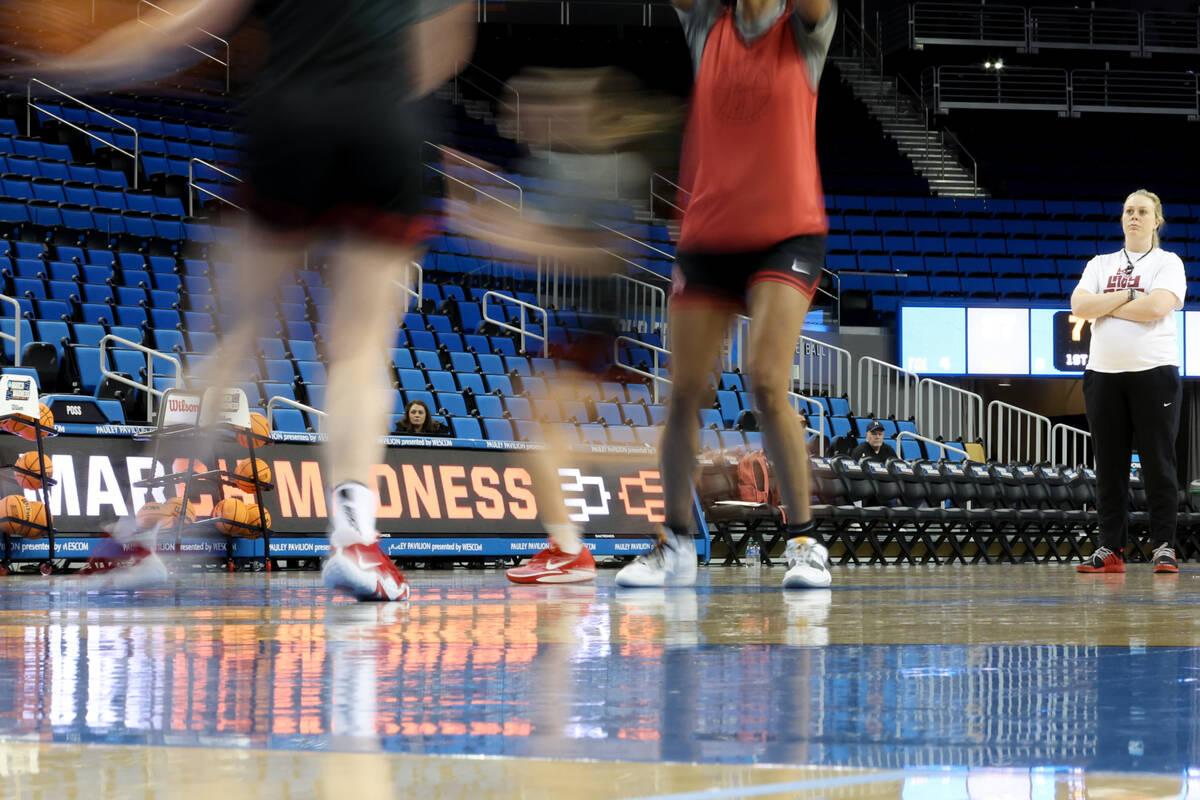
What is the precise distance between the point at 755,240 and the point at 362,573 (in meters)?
1.24

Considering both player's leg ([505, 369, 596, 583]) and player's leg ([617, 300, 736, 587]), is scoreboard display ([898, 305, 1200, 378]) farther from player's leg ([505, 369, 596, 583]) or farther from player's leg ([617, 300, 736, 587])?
player's leg ([617, 300, 736, 587])

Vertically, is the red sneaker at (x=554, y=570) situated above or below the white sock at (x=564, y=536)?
below

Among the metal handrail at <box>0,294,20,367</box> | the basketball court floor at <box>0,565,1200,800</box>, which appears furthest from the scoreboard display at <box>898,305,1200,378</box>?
the basketball court floor at <box>0,565,1200,800</box>

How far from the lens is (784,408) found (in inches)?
124

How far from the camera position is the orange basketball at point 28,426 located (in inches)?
221

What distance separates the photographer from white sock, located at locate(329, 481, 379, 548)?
228 cm

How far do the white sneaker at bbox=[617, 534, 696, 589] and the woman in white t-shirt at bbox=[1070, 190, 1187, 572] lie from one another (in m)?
2.17

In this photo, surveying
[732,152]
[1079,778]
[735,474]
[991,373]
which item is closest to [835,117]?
Answer: [991,373]

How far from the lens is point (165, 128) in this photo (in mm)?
14039

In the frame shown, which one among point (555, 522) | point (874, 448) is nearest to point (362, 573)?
point (555, 522)

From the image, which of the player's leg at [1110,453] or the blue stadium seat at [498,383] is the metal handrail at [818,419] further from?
the player's leg at [1110,453]

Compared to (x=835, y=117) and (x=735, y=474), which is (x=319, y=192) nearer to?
(x=735, y=474)

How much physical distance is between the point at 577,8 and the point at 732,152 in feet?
59.6

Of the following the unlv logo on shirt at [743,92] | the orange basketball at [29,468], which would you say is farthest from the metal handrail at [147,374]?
the unlv logo on shirt at [743,92]
